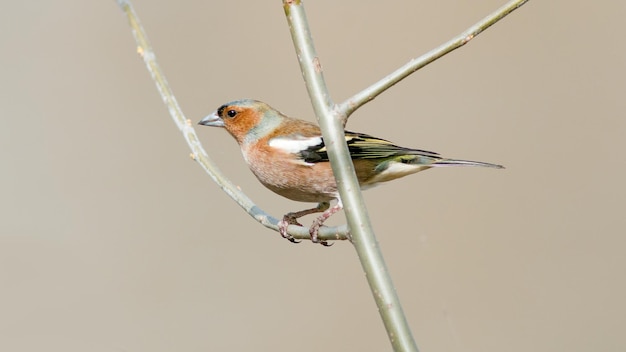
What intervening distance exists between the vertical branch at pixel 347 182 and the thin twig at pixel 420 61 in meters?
0.04

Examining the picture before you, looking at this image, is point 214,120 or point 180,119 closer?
point 180,119

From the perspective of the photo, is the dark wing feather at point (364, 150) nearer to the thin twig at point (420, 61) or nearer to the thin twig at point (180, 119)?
the thin twig at point (180, 119)

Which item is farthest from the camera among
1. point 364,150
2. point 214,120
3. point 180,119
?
point 214,120

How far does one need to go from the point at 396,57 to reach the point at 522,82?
1023 mm

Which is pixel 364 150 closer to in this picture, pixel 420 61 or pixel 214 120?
pixel 214 120

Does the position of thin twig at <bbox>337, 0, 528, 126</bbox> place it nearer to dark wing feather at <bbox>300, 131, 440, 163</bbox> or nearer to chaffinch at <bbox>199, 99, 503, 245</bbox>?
chaffinch at <bbox>199, 99, 503, 245</bbox>

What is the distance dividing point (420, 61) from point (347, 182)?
273 mm

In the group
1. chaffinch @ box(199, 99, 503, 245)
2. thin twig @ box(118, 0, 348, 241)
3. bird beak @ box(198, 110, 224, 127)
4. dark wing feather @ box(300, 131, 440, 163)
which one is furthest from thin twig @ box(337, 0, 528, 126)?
bird beak @ box(198, 110, 224, 127)

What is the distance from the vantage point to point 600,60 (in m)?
6.18

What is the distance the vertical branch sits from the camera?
1.41 m

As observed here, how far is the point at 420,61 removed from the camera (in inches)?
60.0

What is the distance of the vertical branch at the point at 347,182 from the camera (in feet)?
4.63

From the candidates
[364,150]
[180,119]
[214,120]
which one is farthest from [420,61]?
[214,120]

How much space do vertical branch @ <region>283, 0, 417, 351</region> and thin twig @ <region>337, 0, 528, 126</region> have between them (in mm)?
37
